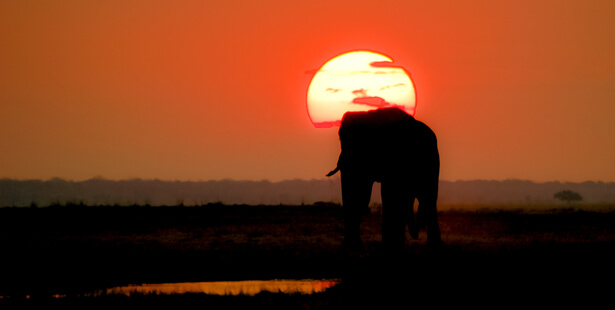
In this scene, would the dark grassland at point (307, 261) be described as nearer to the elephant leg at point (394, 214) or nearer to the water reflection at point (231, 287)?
the elephant leg at point (394, 214)

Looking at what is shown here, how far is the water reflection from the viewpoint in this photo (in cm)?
1246

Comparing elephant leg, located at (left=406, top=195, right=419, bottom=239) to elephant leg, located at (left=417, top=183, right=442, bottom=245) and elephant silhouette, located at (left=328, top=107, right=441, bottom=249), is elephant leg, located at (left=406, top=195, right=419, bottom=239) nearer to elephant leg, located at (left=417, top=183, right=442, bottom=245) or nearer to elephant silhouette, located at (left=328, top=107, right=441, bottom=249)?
elephant silhouette, located at (left=328, top=107, right=441, bottom=249)

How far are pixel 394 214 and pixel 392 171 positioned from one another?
1167 millimetres

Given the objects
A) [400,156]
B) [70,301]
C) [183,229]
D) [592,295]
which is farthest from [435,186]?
[183,229]

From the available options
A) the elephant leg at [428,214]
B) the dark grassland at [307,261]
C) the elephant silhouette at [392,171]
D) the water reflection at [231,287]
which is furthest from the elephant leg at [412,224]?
the water reflection at [231,287]

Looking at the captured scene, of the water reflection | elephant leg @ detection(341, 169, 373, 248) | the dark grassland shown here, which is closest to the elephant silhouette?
→ elephant leg @ detection(341, 169, 373, 248)

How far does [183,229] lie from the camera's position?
27.1 meters

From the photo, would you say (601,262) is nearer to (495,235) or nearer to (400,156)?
(400,156)

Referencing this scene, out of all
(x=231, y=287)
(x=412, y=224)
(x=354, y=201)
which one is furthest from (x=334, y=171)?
(x=231, y=287)

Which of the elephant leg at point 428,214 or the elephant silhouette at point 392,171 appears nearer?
the elephant silhouette at point 392,171

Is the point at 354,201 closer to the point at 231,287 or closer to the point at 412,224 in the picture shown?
the point at 412,224

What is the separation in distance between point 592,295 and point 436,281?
2.40m

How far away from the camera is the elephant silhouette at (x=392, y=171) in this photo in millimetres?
16797

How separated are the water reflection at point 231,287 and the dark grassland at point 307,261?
1.64 ft
